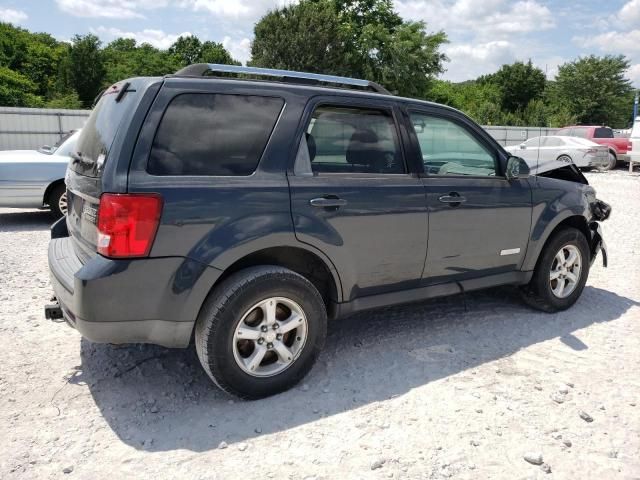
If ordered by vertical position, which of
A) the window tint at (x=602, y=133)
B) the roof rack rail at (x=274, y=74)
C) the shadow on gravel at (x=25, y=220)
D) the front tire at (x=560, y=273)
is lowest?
the shadow on gravel at (x=25, y=220)

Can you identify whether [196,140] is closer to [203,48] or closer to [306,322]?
[306,322]

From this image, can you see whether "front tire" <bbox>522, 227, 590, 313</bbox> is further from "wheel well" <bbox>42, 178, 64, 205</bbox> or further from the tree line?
the tree line

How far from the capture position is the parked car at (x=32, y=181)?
319 inches

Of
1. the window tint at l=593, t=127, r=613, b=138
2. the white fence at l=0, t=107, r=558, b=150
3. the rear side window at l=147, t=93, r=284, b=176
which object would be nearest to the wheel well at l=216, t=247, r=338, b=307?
the rear side window at l=147, t=93, r=284, b=176

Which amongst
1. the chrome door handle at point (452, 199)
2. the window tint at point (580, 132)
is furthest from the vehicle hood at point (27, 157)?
the window tint at point (580, 132)

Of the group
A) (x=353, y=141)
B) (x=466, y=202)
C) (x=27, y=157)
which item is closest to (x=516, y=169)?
(x=466, y=202)

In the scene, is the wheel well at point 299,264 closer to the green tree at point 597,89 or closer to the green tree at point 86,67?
the green tree at point 86,67

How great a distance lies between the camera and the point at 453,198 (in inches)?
157

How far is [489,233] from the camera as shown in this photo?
4.26 metres

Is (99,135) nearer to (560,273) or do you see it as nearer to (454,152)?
(454,152)

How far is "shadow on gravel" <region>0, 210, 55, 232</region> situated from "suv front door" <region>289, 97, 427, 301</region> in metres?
6.52

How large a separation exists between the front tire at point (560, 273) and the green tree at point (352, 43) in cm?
3741

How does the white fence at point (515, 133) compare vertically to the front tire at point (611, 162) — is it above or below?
above

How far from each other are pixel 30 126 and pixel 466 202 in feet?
66.1
